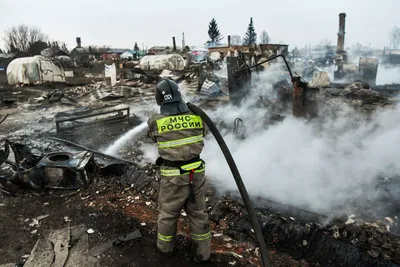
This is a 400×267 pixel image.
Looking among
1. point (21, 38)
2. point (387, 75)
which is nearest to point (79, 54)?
point (21, 38)

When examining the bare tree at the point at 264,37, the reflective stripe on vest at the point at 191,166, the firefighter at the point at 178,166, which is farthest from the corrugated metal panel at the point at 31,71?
the bare tree at the point at 264,37

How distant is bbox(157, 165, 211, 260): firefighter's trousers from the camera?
2828 millimetres

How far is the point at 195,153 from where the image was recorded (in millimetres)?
2814

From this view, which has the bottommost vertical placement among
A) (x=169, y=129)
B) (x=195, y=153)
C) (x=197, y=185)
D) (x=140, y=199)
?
(x=140, y=199)

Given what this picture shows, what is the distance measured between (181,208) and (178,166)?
18.6 inches

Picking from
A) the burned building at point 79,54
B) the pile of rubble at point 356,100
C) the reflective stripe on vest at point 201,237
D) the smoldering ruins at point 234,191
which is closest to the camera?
the reflective stripe on vest at point 201,237

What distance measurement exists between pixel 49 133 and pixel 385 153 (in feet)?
26.4

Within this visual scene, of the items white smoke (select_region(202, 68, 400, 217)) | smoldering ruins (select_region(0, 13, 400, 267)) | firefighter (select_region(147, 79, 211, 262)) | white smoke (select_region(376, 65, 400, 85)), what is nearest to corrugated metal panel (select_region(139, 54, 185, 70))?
white smoke (select_region(376, 65, 400, 85))

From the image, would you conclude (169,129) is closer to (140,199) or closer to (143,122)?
(140,199)

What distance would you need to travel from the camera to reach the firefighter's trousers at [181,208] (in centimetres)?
283

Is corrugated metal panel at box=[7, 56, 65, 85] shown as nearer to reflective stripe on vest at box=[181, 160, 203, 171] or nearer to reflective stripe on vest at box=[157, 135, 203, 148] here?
reflective stripe on vest at box=[157, 135, 203, 148]

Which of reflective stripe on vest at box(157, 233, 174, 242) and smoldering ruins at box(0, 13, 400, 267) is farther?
smoldering ruins at box(0, 13, 400, 267)

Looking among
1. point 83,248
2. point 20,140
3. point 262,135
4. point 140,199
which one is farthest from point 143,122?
point 83,248

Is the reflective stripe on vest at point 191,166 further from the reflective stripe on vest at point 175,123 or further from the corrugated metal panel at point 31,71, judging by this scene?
the corrugated metal panel at point 31,71
